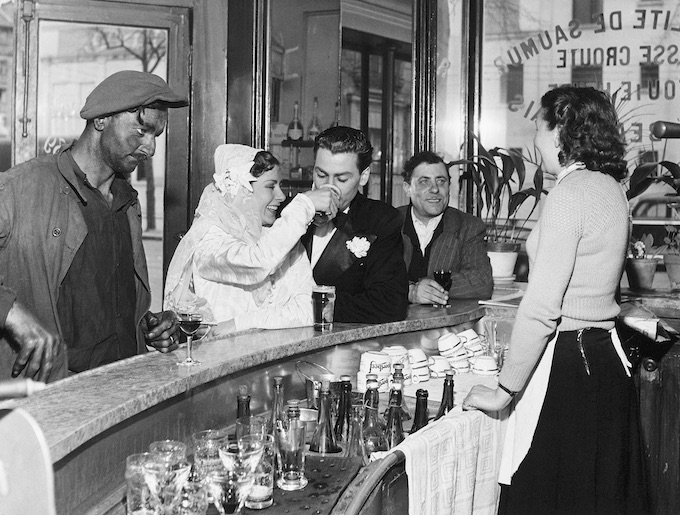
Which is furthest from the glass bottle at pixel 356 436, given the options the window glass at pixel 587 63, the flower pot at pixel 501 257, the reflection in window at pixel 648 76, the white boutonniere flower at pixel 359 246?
the reflection in window at pixel 648 76

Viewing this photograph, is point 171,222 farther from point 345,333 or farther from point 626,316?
point 626,316

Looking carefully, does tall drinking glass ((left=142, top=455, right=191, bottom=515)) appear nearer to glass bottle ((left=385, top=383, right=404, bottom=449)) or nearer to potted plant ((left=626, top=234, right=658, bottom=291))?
glass bottle ((left=385, top=383, right=404, bottom=449))

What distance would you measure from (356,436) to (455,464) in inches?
11.2

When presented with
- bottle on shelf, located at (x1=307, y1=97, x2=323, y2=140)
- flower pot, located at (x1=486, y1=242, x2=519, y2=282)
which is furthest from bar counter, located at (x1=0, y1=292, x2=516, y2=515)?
bottle on shelf, located at (x1=307, y1=97, x2=323, y2=140)

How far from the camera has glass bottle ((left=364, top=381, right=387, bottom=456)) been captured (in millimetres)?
2387

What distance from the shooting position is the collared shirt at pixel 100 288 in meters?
2.65

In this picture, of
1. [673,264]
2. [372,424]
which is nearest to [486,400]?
[372,424]

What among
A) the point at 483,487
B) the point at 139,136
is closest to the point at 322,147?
the point at 139,136

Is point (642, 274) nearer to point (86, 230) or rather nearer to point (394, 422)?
point (394, 422)

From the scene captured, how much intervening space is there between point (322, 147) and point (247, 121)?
1.75m

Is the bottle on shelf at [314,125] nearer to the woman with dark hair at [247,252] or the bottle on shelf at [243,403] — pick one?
the woman with dark hair at [247,252]

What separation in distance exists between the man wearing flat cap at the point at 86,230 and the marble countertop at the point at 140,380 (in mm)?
344

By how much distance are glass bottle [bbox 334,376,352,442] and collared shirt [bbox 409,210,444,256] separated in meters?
2.23

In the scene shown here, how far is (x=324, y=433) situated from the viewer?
2357 millimetres
